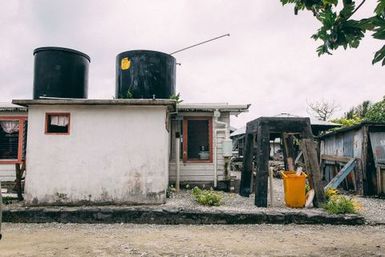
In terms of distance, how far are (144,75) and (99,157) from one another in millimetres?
3660

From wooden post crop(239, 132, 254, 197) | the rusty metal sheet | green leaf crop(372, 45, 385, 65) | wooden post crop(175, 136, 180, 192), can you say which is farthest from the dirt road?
the rusty metal sheet

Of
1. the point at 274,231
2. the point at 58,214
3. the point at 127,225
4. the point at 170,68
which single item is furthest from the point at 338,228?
the point at 170,68

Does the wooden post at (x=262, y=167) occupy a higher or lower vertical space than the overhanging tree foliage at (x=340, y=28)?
lower

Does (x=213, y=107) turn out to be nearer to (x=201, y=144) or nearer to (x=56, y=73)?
(x=201, y=144)

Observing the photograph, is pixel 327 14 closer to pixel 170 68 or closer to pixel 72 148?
pixel 72 148

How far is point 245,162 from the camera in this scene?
10906mm

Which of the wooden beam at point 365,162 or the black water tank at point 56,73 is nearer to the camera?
the black water tank at point 56,73

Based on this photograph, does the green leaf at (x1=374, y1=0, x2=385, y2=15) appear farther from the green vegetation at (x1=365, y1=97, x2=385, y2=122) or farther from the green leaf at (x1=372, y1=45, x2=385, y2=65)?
the green vegetation at (x1=365, y1=97, x2=385, y2=122)

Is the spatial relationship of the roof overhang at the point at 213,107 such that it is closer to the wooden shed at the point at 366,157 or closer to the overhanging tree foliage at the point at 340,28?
the wooden shed at the point at 366,157

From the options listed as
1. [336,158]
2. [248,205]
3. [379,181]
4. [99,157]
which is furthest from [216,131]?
[379,181]

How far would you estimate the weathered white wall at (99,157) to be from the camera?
9.15m

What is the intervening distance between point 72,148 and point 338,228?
707 cm

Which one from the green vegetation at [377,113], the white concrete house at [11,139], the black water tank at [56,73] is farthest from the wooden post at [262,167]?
the green vegetation at [377,113]

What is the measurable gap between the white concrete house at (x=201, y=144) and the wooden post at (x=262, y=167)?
9.27ft
